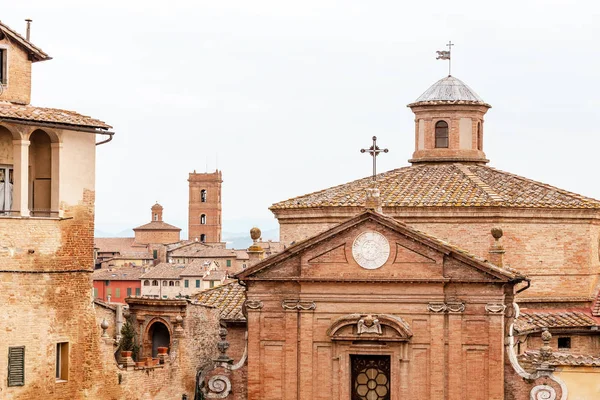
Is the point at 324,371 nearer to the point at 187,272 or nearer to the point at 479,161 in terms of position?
the point at 479,161

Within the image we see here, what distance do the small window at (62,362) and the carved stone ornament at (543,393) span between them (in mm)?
9888

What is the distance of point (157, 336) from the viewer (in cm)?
3659

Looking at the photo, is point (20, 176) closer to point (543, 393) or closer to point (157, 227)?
point (543, 393)

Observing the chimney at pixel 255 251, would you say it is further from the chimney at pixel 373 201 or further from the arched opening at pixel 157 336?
A: the arched opening at pixel 157 336

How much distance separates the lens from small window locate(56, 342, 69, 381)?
28297mm

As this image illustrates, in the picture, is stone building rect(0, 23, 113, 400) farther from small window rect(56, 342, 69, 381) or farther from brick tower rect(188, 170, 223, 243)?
brick tower rect(188, 170, 223, 243)

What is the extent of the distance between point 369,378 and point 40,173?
844cm

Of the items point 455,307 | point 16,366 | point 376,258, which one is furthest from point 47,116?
point 455,307

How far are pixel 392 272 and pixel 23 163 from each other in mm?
8132

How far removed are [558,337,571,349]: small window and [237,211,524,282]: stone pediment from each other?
4.64m

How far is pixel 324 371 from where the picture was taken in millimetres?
29094

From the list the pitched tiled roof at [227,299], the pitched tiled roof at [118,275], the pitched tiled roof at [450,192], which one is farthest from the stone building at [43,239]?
the pitched tiled roof at [118,275]

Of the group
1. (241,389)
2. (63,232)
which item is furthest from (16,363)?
(241,389)

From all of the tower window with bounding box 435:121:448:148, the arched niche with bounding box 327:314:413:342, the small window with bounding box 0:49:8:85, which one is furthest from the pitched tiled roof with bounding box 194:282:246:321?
the small window with bounding box 0:49:8:85
